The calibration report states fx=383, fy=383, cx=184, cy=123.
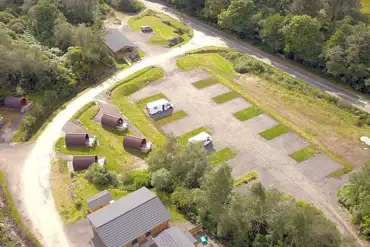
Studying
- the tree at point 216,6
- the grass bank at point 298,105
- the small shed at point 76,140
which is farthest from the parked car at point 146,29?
the small shed at point 76,140

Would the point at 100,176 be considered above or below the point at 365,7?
below

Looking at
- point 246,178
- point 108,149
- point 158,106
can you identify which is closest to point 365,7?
point 158,106

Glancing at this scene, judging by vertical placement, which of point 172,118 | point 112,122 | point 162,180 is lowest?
point 172,118

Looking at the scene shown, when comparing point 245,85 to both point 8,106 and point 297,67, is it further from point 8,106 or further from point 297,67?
point 8,106

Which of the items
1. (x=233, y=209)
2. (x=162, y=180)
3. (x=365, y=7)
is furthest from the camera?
(x=365, y=7)

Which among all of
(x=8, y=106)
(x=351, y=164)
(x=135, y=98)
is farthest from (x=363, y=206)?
(x=8, y=106)

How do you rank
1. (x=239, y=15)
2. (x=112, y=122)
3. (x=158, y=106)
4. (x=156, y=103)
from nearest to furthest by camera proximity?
(x=112, y=122) → (x=158, y=106) → (x=156, y=103) → (x=239, y=15)

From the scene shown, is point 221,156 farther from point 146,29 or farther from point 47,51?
point 146,29

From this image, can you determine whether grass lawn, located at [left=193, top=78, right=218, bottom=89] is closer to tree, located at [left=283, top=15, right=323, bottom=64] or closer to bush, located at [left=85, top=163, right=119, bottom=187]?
tree, located at [left=283, top=15, right=323, bottom=64]
